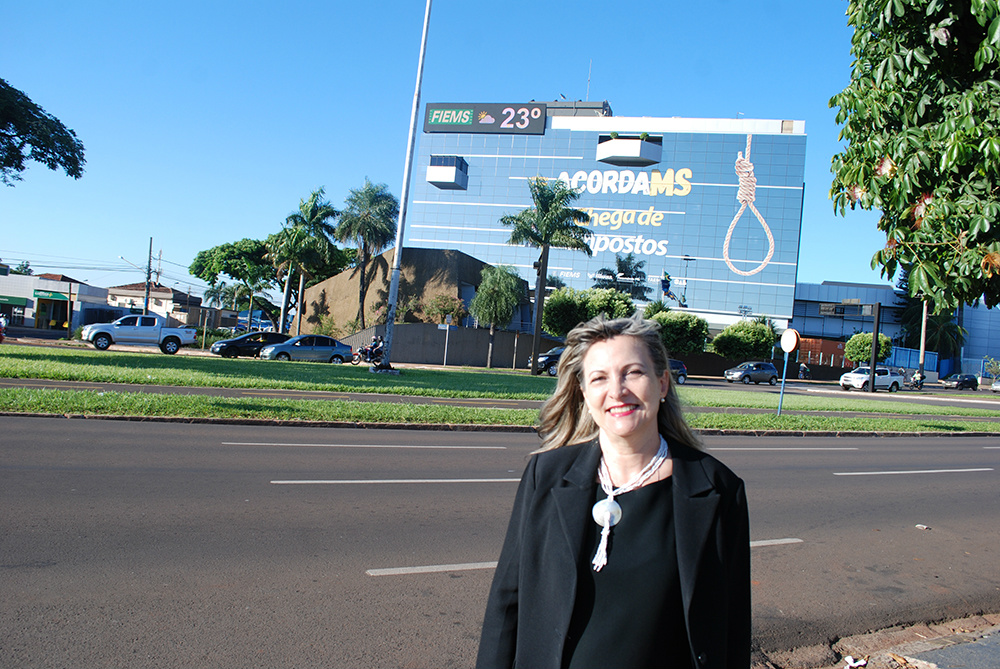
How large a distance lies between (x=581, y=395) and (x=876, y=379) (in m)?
54.4

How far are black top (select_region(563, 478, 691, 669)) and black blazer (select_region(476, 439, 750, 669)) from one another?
45 millimetres

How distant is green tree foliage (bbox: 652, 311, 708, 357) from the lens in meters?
57.0

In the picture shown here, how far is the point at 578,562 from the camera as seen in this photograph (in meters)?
2.13

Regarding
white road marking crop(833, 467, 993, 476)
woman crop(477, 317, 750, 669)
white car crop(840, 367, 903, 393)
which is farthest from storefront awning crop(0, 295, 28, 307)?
woman crop(477, 317, 750, 669)

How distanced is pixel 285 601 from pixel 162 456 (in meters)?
5.42

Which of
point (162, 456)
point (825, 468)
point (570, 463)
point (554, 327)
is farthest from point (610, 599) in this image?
point (554, 327)

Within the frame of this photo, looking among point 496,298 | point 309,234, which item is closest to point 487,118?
point 309,234

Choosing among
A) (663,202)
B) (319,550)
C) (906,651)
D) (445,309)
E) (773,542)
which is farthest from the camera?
(663,202)

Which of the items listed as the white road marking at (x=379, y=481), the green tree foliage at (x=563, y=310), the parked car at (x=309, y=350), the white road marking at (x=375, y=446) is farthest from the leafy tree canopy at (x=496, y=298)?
the white road marking at (x=379, y=481)

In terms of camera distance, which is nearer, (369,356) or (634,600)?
(634,600)

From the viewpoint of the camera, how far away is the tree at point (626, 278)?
283 feet

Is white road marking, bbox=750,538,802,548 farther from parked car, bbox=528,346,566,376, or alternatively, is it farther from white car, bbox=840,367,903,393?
white car, bbox=840,367,903,393

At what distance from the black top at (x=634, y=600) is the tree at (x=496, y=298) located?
4174cm

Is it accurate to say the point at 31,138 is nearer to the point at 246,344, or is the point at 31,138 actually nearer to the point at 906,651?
the point at 246,344
